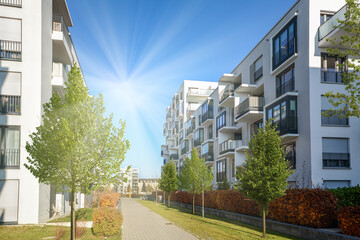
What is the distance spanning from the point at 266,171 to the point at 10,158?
14.2 m

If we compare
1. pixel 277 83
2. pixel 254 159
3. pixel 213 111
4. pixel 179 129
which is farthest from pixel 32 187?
pixel 179 129

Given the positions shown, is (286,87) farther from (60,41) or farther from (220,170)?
(220,170)

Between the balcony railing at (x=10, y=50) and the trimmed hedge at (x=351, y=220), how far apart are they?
18.8 m

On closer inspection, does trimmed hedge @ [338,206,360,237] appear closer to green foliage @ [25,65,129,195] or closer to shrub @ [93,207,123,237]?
green foliage @ [25,65,129,195]

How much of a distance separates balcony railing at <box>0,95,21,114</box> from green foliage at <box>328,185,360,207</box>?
17740 mm

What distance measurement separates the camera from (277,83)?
26.5 meters

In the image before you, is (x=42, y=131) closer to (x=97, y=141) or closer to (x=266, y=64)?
(x=97, y=141)

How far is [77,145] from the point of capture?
1168 cm

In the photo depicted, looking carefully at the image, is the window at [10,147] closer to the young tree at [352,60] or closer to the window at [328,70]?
the young tree at [352,60]

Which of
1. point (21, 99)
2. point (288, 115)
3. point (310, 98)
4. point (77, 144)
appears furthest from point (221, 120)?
point (77, 144)

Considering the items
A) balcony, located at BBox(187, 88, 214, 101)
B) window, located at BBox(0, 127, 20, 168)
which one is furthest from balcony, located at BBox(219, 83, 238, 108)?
balcony, located at BBox(187, 88, 214, 101)

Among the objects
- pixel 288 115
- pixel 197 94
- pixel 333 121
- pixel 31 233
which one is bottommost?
pixel 31 233

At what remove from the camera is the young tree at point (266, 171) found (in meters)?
15.1

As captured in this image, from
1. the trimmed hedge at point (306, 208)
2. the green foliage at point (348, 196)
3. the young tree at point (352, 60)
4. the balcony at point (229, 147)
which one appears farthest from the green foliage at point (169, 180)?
the young tree at point (352, 60)
